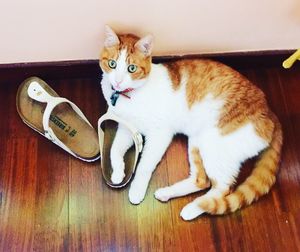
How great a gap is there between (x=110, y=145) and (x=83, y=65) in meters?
0.30

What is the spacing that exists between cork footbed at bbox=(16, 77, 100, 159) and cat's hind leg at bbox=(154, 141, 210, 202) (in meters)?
0.26

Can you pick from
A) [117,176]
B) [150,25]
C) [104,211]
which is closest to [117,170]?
[117,176]

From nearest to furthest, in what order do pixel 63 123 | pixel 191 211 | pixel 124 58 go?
pixel 124 58, pixel 191 211, pixel 63 123

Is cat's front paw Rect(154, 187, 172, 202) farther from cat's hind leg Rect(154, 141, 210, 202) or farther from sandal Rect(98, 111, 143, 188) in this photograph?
sandal Rect(98, 111, 143, 188)

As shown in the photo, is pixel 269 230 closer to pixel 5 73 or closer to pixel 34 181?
pixel 34 181

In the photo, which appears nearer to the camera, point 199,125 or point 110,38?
point 110,38

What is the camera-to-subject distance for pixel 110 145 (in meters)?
1.45

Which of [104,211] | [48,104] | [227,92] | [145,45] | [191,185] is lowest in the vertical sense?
[104,211]

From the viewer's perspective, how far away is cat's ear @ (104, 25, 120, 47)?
1.25 metres

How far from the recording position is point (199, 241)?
138cm

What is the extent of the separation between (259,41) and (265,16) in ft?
0.45

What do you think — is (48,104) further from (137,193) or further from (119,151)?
(137,193)

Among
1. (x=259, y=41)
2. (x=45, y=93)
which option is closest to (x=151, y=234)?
(x=45, y=93)

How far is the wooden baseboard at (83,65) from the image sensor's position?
4.96ft
